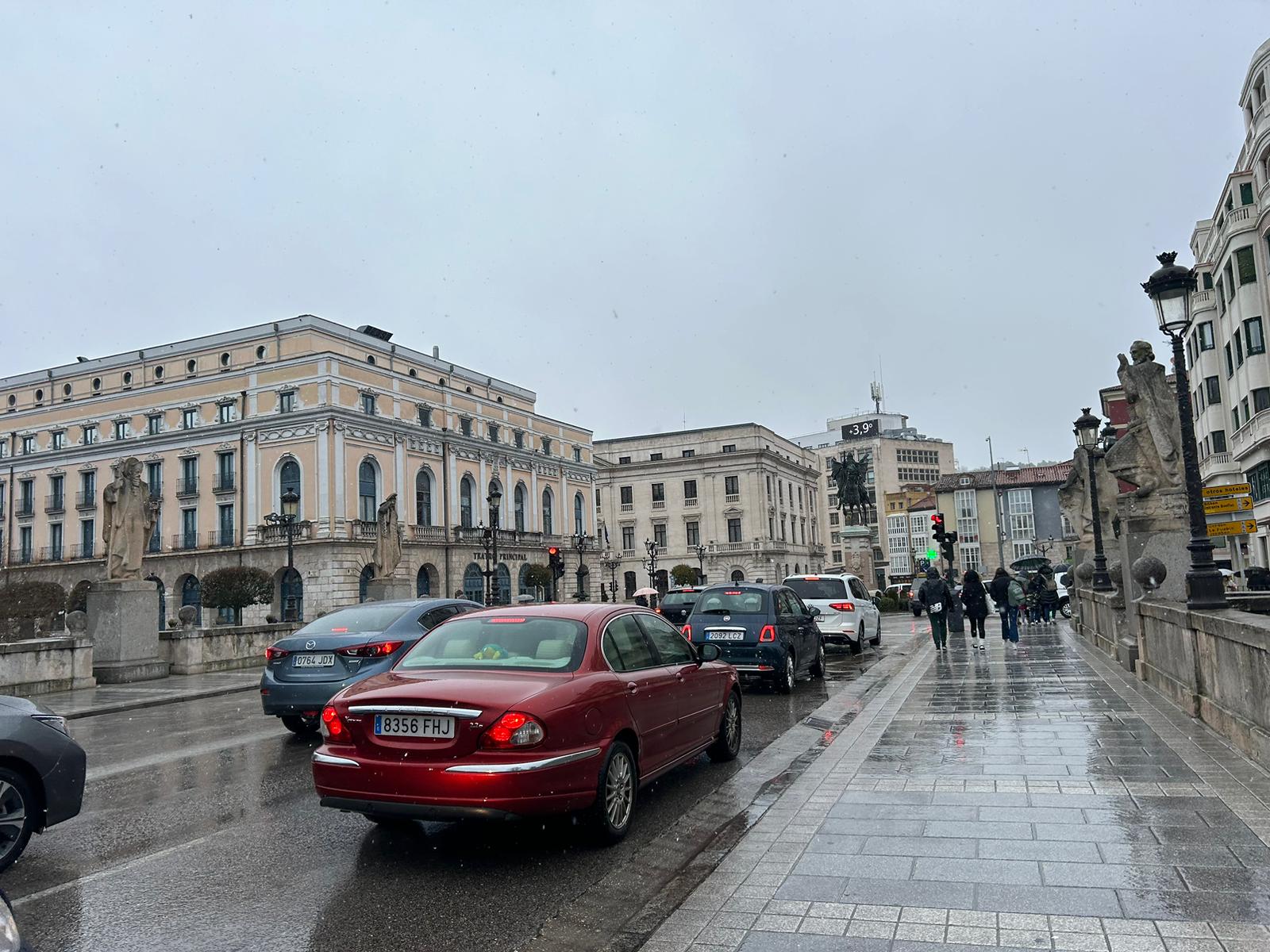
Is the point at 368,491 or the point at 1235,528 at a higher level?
the point at 368,491

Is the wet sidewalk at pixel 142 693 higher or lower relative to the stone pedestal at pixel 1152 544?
lower

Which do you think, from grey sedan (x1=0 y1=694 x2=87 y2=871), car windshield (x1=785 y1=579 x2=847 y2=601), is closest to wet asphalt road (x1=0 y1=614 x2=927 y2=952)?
grey sedan (x1=0 y1=694 x2=87 y2=871)

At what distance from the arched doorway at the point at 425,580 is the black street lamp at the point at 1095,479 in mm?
41953

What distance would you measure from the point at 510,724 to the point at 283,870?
1.64 metres

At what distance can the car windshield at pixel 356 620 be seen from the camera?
1029 centimetres

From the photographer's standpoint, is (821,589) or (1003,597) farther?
(1003,597)

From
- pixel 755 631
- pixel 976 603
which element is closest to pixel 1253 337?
pixel 976 603

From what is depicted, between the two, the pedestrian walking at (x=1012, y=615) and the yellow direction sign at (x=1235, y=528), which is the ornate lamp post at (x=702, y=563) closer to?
the pedestrian walking at (x=1012, y=615)

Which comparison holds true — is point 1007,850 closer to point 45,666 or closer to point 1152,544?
point 1152,544

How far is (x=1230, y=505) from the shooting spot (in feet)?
43.6

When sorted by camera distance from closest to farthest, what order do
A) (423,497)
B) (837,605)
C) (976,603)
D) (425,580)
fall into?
(976,603), (837,605), (425,580), (423,497)

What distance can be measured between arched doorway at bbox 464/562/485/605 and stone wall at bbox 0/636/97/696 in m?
40.8

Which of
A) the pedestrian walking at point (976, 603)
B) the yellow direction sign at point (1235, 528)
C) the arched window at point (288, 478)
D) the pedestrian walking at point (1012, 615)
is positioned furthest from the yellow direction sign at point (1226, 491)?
the arched window at point (288, 478)

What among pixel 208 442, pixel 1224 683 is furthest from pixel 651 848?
pixel 208 442
